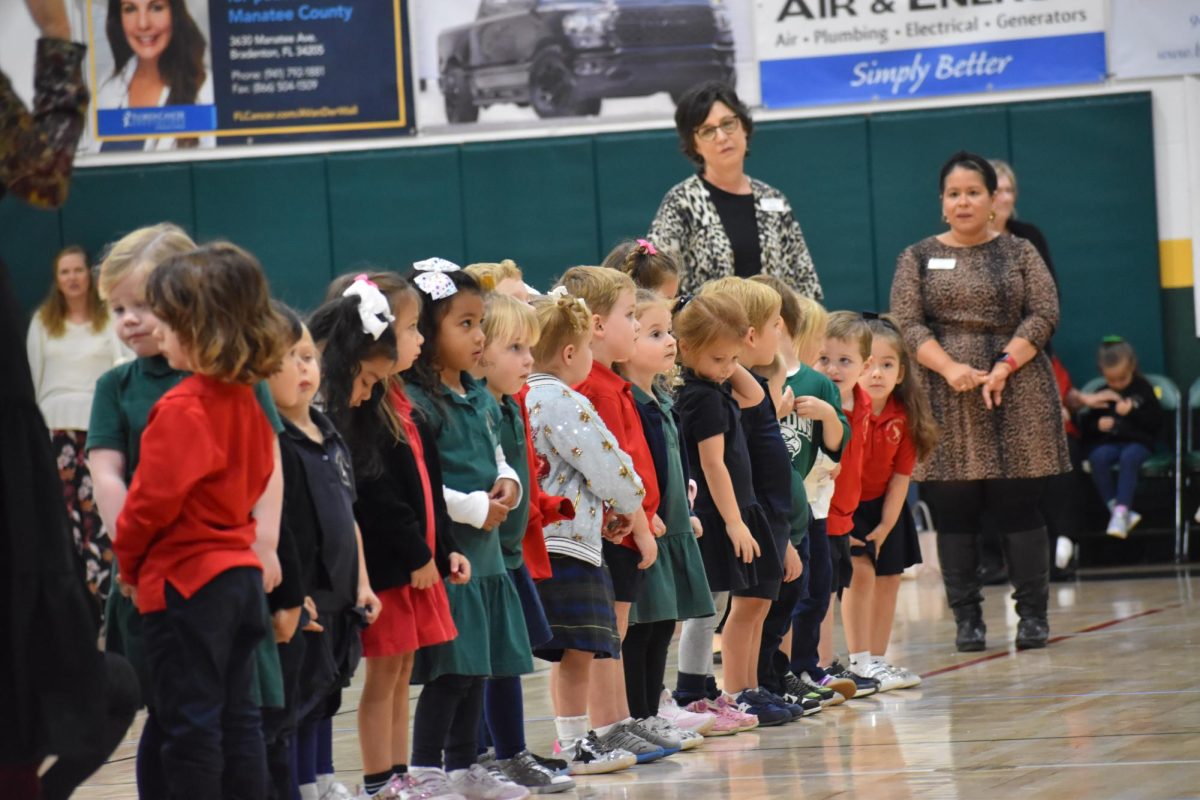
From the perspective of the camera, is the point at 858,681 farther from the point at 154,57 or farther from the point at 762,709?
the point at 154,57

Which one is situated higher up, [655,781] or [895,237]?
[895,237]

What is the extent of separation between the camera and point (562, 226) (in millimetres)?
10086

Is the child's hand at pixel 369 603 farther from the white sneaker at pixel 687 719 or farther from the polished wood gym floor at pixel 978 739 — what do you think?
the white sneaker at pixel 687 719

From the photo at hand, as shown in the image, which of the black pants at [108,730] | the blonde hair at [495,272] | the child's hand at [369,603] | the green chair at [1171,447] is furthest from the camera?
the green chair at [1171,447]

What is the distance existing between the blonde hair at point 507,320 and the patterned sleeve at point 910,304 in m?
2.54

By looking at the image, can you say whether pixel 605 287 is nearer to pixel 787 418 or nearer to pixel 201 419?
pixel 787 418

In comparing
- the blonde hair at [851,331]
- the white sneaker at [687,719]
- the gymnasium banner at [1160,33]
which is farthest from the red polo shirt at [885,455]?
the gymnasium banner at [1160,33]

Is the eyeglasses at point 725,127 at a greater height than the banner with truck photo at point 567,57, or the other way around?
the banner with truck photo at point 567,57

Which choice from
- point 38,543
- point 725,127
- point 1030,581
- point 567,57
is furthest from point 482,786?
point 567,57

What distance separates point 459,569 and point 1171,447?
6668 mm

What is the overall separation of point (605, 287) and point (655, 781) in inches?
48.1

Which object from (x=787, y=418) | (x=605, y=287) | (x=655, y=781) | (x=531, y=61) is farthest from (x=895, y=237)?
(x=655, y=781)

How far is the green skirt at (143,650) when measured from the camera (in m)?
2.81

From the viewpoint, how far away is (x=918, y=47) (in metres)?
9.57
